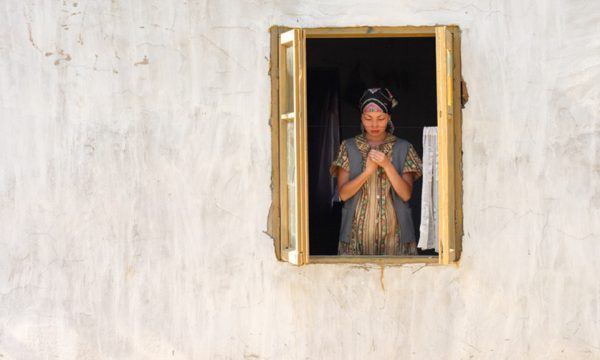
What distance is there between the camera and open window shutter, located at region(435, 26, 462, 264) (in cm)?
507

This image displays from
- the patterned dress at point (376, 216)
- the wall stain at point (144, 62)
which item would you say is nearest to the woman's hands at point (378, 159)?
the patterned dress at point (376, 216)

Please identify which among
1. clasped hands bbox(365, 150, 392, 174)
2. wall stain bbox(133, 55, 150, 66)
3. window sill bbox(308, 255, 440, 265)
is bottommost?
window sill bbox(308, 255, 440, 265)

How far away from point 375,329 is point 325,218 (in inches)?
70.4

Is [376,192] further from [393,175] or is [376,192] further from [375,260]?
[375,260]

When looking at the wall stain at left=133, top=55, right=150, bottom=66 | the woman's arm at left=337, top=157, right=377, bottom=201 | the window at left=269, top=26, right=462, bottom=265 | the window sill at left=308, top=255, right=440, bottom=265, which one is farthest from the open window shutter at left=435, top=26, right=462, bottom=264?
the wall stain at left=133, top=55, right=150, bottom=66

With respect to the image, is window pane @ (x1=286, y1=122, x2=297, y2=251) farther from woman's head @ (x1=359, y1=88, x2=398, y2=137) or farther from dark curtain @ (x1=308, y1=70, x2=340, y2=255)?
dark curtain @ (x1=308, y1=70, x2=340, y2=255)

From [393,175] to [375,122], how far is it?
353mm

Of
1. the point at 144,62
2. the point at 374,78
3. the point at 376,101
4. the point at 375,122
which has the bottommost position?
the point at 375,122

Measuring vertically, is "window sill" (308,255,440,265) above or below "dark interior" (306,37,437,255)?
below

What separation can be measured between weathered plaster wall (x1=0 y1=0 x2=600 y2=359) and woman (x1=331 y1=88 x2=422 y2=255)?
322 mm

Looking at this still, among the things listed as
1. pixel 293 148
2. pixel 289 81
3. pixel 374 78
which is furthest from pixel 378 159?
pixel 374 78

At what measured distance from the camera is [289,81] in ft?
17.4

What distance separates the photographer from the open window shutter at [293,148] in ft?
16.6

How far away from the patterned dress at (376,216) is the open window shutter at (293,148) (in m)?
0.49
